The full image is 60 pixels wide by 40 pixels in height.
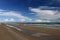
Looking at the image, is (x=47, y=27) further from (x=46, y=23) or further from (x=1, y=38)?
(x=1, y=38)

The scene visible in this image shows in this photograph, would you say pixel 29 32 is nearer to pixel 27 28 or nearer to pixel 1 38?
pixel 27 28

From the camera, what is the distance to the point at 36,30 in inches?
190

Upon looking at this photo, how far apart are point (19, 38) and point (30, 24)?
0.74 meters

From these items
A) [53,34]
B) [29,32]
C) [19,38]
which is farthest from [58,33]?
[19,38]

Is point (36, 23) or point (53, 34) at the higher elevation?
point (36, 23)

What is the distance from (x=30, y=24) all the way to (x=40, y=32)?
439mm

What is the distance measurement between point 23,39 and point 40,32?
0.58 metres

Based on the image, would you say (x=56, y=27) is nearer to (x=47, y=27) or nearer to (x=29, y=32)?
(x=47, y=27)

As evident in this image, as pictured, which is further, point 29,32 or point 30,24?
point 29,32

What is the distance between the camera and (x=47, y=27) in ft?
15.5

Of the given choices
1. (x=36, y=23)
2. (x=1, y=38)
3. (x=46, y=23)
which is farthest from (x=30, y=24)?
(x=1, y=38)

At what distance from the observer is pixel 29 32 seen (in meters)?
4.82

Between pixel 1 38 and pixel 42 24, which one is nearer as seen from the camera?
pixel 42 24

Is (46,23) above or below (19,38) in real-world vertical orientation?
above
